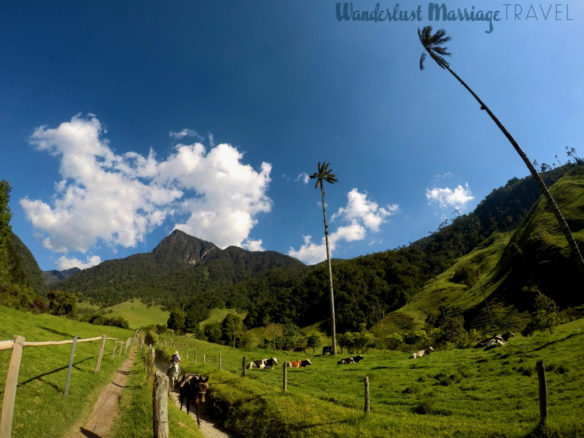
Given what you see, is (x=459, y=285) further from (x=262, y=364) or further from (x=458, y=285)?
(x=262, y=364)

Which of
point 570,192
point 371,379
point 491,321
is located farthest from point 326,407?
point 570,192

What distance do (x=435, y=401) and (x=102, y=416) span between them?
49.0 ft

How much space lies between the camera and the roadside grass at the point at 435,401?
1030 centimetres

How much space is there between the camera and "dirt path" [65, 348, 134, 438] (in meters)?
8.66

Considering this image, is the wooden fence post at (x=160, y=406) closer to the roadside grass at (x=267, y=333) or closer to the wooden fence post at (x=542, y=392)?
the wooden fence post at (x=542, y=392)

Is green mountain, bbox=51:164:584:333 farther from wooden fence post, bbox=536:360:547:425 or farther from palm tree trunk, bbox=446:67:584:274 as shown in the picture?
wooden fence post, bbox=536:360:547:425

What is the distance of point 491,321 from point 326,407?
70614 millimetres

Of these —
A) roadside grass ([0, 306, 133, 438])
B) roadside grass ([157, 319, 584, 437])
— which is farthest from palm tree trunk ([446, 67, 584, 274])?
roadside grass ([0, 306, 133, 438])

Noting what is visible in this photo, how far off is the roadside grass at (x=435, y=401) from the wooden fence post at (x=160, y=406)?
250 inches

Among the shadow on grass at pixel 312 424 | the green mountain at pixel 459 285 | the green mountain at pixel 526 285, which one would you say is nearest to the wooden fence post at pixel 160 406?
the shadow on grass at pixel 312 424

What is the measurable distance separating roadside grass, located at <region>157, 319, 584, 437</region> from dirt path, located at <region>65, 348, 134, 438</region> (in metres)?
5.78

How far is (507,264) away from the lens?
89.4 metres

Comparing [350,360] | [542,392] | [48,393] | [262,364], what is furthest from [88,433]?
[350,360]

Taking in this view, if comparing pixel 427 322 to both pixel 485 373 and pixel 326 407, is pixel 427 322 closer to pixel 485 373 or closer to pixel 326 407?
pixel 485 373
